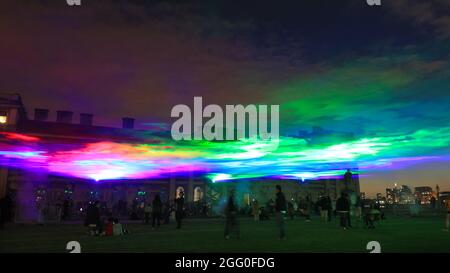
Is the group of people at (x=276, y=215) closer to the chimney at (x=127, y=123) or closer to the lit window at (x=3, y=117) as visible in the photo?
the lit window at (x=3, y=117)

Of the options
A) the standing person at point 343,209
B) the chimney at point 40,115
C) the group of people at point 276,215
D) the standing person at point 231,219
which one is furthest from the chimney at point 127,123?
the group of people at point 276,215

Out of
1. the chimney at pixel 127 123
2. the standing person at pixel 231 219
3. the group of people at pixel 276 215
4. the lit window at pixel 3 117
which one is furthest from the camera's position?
the chimney at pixel 127 123

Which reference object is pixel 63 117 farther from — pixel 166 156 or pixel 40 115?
pixel 166 156

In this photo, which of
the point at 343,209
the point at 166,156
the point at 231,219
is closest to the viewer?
the point at 231,219

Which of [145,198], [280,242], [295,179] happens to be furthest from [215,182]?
[280,242]

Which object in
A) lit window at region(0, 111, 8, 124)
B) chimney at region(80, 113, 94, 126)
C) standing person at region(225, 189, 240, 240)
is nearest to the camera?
standing person at region(225, 189, 240, 240)

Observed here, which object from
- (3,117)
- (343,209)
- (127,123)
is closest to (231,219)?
(343,209)

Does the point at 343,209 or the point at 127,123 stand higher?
the point at 127,123

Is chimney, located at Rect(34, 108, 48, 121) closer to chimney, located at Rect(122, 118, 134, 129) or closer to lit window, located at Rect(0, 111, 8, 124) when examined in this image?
lit window, located at Rect(0, 111, 8, 124)

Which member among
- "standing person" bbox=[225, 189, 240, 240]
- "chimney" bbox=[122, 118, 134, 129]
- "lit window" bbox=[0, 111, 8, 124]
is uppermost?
"chimney" bbox=[122, 118, 134, 129]

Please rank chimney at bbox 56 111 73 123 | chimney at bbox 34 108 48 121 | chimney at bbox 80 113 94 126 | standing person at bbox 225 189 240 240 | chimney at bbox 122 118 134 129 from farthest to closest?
chimney at bbox 122 118 134 129
chimney at bbox 80 113 94 126
chimney at bbox 56 111 73 123
chimney at bbox 34 108 48 121
standing person at bbox 225 189 240 240

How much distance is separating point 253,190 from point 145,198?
44.8ft

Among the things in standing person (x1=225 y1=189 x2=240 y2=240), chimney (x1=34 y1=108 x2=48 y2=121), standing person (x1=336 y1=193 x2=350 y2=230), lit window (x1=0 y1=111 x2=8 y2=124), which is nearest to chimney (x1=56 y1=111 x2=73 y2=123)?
chimney (x1=34 y1=108 x2=48 y2=121)
